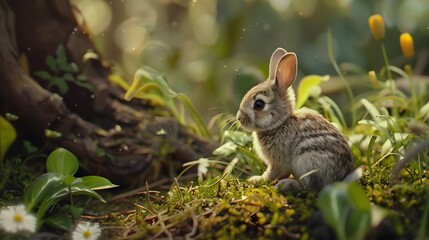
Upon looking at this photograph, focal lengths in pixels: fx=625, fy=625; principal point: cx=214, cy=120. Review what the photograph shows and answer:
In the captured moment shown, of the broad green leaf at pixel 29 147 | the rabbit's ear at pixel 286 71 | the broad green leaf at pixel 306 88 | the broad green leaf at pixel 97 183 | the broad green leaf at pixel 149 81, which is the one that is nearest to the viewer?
the broad green leaf at pixel 97 183

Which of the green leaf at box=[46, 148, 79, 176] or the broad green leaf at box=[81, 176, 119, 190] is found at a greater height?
the green leaf at box=[46, 148, 79, 176]

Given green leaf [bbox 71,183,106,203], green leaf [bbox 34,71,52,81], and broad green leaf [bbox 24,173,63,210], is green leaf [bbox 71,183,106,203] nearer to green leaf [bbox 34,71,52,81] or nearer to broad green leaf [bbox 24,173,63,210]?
broad green leaf [bbox 24,173,63,210]

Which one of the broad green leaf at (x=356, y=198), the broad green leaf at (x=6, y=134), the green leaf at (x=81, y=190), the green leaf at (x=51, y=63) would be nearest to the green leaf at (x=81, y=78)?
the green leaf at (x=51, y=63)

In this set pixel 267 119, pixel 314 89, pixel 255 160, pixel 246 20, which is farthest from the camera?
pixel 246 20

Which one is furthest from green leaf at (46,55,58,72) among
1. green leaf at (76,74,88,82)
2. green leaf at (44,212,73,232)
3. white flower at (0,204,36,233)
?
white flower at (0,204,36,233)

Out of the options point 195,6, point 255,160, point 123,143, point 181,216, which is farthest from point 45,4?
point 195,6

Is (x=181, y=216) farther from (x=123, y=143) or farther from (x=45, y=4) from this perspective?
(x=45, y=4)

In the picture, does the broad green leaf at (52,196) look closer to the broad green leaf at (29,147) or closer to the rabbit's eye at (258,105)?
the broad green leaf at (29,147)
